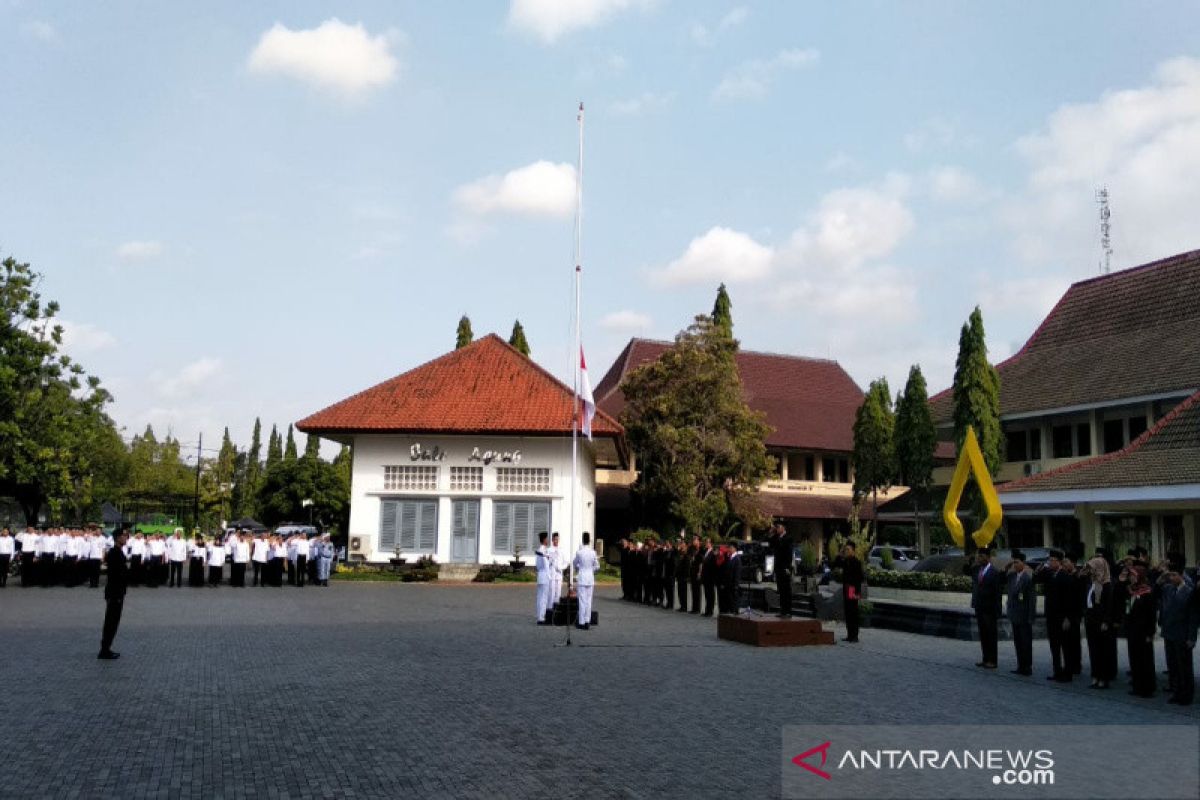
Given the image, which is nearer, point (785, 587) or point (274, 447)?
point (785, 587)

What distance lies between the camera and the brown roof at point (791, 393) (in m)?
52.9

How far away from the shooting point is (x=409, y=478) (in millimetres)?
36781

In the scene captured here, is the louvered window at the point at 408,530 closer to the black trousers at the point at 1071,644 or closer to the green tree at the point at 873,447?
the green tree at the point at 873,447

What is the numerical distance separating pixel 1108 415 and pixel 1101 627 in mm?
27474

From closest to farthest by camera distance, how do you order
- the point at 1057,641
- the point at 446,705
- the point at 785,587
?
the point at 446,705 → the point at 1057,641 → the point at 785,587

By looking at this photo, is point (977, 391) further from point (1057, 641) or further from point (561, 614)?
point (1057, 641)

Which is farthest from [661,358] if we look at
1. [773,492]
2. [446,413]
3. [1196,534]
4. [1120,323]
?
[1196,534]

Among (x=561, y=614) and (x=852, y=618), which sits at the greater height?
(x=852, y=618)

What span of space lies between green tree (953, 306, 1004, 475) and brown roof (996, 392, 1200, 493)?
12198mm

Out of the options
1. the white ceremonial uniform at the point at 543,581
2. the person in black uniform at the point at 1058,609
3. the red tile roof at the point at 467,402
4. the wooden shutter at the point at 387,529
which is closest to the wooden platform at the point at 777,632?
the person in black uniform at the point at 1058,609

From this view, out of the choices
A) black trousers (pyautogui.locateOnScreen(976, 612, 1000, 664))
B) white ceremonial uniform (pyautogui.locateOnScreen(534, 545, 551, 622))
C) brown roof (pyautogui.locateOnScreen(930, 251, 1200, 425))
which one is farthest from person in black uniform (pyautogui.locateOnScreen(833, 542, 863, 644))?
brown roof (pyautogui.locateOnScreen(930, 251, 1200, 425))

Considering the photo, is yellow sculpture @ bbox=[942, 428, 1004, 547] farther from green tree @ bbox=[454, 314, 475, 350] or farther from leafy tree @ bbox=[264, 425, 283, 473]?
leafy tree @ bbox=[264, 425, 283, 473]

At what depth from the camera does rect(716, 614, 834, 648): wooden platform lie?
1595 centimetres

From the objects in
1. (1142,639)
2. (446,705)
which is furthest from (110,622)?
(1142,639)
